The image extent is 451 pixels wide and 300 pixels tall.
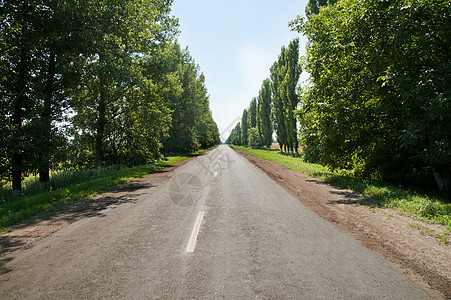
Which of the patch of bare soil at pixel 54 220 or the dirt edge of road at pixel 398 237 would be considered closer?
the dirt edge of road at pixel 398 237

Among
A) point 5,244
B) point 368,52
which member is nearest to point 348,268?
point 5,244

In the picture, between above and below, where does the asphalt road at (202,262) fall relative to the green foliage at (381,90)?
below

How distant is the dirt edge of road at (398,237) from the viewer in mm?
3279

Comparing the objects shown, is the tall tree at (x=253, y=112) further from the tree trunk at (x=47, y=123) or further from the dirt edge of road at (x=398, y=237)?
the dirt edge of road at (x=398, y=237)

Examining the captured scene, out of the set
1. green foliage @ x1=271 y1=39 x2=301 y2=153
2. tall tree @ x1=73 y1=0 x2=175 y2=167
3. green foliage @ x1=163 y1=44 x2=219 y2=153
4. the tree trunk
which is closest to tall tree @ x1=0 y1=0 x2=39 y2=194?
the tree trunk

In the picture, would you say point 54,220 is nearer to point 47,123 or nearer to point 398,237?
point 47,123

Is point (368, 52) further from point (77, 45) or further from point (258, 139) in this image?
point (258, 139)

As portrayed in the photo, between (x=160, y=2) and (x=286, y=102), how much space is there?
23822 millimetres

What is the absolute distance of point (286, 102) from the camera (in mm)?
35656

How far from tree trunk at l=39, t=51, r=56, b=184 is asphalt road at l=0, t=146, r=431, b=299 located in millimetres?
6008

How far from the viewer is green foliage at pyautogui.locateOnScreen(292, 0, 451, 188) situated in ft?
24.7

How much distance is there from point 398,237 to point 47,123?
43.0 feet

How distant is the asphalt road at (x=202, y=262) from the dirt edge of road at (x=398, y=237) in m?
0.32

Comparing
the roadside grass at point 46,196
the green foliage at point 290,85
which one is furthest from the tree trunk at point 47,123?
the green foliage at point 290,85
